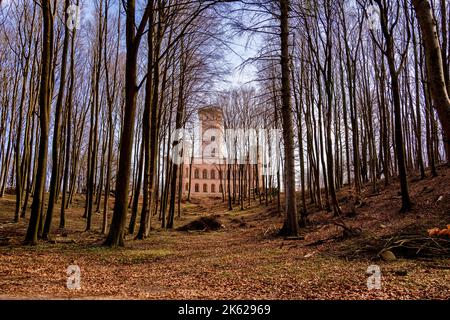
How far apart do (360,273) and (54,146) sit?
10.0 metres

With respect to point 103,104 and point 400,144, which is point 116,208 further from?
point 103,104

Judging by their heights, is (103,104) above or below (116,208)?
above

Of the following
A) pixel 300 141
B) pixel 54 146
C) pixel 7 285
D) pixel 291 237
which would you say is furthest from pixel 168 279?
pixel 300 141

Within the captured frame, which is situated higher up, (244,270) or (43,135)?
(43,135)

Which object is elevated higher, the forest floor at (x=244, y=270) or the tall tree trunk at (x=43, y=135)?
the tall tree trunk at (x=43, y=135)

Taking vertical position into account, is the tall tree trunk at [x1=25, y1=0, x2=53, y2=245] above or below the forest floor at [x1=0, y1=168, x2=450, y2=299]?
above

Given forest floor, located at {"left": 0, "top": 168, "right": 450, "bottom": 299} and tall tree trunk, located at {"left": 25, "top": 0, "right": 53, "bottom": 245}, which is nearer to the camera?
forest floor, located at {"left": 0, "top": 168, "right": 450, "bottom": 299}

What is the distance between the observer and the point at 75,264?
6.88 m

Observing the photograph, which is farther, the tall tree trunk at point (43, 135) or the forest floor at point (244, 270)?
the tall tree trunk at point (43, 135)

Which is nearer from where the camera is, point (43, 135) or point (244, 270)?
point (244, 270)

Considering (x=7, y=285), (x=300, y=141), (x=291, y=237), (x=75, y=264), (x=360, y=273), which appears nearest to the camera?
(x=7, y=285)

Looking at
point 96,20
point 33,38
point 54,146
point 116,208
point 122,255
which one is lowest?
point 122,255

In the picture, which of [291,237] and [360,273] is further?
[291,237]
